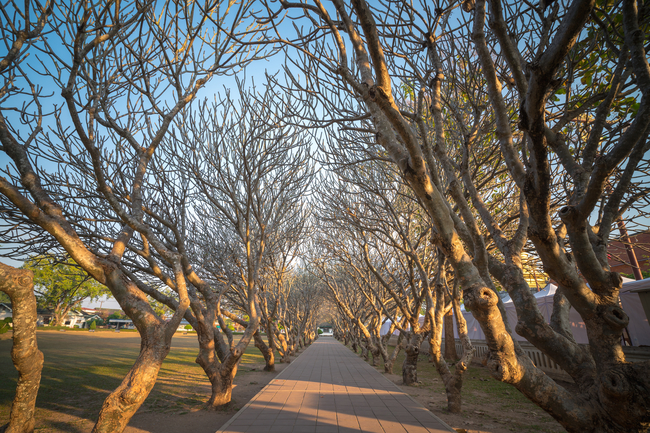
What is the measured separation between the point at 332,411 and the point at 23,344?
4.90 metres

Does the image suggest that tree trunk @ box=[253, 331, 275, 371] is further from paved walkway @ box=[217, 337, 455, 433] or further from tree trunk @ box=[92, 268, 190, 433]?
tree trunk @ box=[92, 268, 190, 433]

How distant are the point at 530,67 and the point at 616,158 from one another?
103cm

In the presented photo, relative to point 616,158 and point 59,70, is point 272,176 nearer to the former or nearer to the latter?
point 59,70

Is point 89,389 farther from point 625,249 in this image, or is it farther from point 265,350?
point 625,249

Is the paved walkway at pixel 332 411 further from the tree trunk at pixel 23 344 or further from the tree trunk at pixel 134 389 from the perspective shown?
the tree trunk at pixel 23 344

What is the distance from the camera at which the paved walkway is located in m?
4.70

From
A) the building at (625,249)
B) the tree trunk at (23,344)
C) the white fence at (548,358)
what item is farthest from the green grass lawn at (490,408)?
the tree trunk at (23,344)

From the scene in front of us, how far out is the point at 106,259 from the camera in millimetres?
3961

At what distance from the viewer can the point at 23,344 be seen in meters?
3.72

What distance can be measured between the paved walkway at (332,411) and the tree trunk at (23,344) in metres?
2.54

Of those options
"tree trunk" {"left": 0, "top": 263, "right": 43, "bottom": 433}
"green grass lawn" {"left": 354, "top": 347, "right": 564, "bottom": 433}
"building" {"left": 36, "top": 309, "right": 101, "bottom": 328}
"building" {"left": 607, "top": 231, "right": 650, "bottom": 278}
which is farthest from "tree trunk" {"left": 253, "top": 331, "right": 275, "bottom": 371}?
"building" {"left": 36, "top": 309, "right": 101, "bottom": 328}

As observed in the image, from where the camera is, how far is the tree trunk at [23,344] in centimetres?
351

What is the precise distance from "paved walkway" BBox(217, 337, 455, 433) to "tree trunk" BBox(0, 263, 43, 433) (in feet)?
8.33

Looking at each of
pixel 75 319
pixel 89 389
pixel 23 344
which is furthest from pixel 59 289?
pixel 23 344
